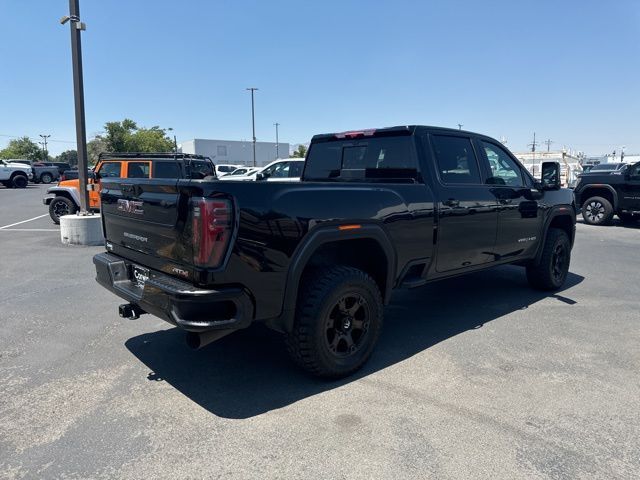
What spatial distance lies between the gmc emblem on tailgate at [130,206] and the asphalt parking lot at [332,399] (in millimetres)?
1311

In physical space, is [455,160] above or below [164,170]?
below

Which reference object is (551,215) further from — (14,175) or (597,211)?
(14,175)

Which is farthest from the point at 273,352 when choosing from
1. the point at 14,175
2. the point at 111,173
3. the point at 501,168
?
the point at 14,175

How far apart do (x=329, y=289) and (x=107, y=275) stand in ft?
6.08

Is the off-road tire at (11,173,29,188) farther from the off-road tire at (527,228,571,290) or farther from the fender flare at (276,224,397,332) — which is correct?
the fender flare at (276,224,397,332)

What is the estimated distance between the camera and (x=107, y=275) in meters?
3.85

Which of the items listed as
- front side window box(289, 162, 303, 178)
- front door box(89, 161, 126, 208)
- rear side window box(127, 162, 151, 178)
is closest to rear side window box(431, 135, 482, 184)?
rear side window box(127, 162, 151, 178)

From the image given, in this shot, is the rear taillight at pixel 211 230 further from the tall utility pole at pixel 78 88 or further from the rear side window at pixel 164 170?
the rear side window at pixel 164 170

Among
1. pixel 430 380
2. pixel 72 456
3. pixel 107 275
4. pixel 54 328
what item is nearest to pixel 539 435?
pixel 430 380

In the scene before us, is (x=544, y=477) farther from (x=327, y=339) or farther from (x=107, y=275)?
(x=107, y=275)

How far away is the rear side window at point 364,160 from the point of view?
439 centimetres

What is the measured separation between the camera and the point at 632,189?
1306 cm

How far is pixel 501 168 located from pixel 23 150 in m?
114

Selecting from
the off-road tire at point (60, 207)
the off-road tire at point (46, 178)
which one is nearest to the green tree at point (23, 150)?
the off-road tire at point (46, 178)
